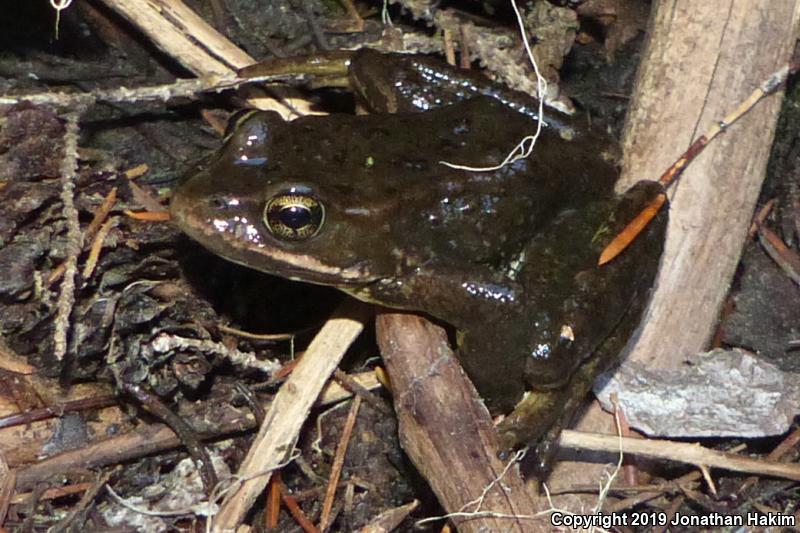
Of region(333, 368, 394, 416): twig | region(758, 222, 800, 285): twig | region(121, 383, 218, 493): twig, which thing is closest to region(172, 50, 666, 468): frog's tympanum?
region(333, 368, 394, 416): twig

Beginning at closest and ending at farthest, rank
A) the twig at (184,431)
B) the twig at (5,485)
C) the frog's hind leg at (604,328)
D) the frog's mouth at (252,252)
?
1. the frog's mouth at (252,252)
2. the twig at (5,485)
3. the frog's hind leg at (604,328)
4. the twig at (184,431)

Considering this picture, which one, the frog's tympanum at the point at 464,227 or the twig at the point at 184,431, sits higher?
the frog's tympanum at the point at 464,227

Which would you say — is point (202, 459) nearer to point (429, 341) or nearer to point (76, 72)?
point (429, 341)

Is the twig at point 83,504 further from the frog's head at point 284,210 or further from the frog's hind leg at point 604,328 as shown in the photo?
the frog's hind leg at point 604,328

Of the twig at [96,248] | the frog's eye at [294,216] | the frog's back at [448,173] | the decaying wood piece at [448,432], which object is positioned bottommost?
the decaying wood piece at [448,432]

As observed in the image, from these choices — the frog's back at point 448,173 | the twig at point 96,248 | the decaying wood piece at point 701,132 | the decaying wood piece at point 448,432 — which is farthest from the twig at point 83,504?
the decaying wood piece at point 701,132

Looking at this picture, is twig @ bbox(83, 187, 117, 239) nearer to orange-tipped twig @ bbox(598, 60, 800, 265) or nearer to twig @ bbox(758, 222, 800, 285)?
orange-tipped twig @ bbox(598, 60, 800, 265)

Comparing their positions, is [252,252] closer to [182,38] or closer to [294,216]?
[294,216]
